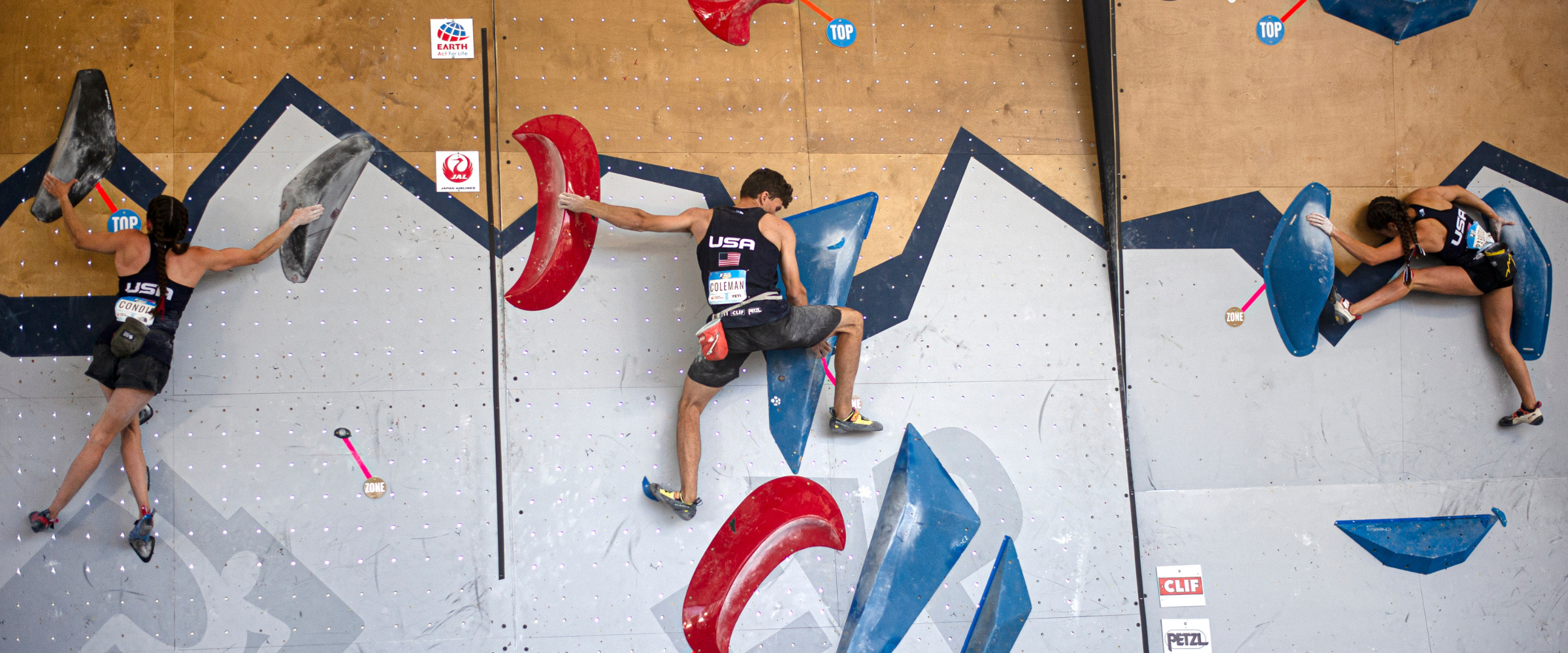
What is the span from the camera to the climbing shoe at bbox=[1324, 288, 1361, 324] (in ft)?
11.3

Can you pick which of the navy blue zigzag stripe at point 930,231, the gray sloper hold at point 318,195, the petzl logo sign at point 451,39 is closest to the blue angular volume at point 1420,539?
the navy blue zigzag stripe at point 930,231

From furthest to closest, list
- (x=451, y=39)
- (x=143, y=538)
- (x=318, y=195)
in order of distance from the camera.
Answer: (x=451, y=39)
(x=318, y=195)
(x=143, y=538)

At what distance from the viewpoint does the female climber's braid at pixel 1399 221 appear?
3.43 metres

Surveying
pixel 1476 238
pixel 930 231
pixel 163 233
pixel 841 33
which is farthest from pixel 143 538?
pixel 1476 238

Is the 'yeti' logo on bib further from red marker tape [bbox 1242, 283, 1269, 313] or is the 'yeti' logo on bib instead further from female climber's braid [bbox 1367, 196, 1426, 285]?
female climber's braid [bbox 1367, 196, 1426, 285]

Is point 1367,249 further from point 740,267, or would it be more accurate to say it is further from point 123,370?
point 123,370

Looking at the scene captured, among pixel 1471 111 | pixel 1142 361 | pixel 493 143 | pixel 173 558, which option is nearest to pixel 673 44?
pixel 493 143

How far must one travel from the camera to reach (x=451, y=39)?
3312 millimetres

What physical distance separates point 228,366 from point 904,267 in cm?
282

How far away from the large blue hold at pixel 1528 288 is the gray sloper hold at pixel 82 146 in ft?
20.0

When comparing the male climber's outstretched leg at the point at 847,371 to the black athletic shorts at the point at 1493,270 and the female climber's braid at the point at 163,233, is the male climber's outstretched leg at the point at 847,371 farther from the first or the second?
the black athletic shorts at the point at 1493,270

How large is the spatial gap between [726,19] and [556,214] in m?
1.15

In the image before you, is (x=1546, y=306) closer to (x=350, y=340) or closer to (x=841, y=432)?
(x=841, y=432)

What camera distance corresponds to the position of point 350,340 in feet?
10.4
